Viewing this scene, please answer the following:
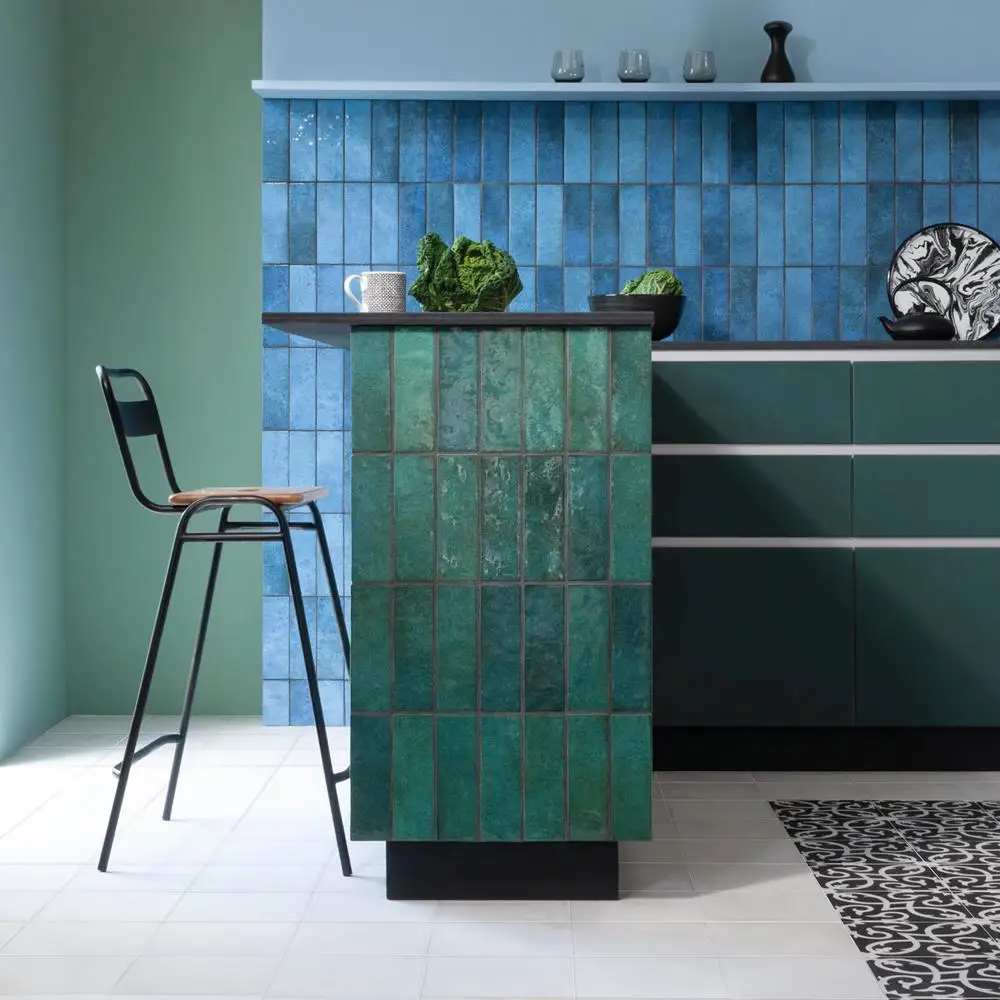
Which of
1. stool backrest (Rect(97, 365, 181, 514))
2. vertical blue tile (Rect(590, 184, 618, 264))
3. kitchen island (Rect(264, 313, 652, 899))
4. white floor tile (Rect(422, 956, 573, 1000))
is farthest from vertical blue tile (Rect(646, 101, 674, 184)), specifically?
white floor tile (Rect(422, 956, 573, 1000))

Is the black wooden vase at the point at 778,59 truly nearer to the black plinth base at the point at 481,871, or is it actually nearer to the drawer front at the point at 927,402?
the drawer front at the point at 927,402

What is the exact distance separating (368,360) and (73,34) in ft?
7.53

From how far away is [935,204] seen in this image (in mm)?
3793

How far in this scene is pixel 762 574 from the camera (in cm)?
324

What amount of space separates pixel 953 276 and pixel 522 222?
4.45ft

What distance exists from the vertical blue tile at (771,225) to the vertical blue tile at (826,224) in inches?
4.1

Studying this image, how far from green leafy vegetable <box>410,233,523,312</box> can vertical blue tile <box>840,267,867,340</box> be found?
1.62m

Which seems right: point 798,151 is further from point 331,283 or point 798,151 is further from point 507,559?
point 507,559

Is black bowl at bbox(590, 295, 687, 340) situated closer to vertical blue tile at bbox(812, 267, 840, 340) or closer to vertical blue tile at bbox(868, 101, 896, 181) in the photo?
vertical blue tile at bbox(812, 267, 840, 340)

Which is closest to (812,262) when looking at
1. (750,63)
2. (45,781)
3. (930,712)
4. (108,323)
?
(750,63)

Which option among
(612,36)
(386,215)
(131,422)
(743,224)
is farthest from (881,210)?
(131,422)

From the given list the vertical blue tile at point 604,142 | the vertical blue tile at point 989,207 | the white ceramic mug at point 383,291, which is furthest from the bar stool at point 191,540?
the vertical blue tile at point 989,207

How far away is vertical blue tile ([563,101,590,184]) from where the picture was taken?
3.80 metres

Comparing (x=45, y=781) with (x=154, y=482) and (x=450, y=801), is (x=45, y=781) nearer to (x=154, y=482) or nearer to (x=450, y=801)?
(x=154, y=482)
